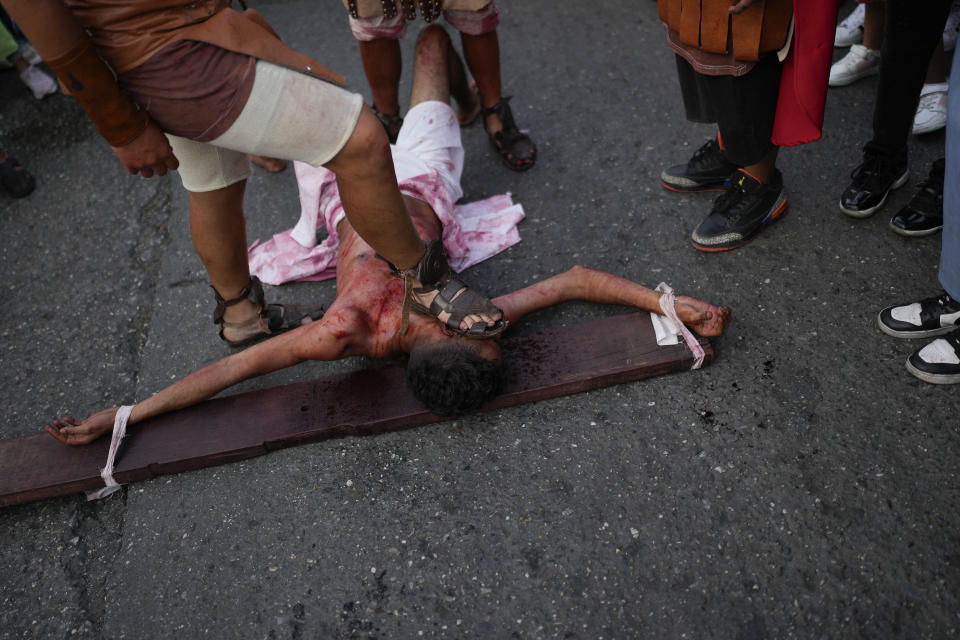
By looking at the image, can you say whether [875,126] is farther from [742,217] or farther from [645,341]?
[645,341]

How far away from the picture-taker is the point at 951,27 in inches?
115

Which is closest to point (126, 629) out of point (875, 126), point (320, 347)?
point (320, 347)

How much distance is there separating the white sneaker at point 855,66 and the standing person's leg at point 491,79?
145cm

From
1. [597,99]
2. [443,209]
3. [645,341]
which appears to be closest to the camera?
[645,341]

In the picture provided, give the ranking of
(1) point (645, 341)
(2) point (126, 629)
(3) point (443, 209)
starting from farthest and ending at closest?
(3) point (443, 209) < (1) point (645, 341) < (2) point (126, 629)

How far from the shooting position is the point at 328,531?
2.05 metres

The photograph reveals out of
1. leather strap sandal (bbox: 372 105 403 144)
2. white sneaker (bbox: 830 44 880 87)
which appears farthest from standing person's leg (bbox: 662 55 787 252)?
leather strap sandal (bbox: 372 105 403 144)

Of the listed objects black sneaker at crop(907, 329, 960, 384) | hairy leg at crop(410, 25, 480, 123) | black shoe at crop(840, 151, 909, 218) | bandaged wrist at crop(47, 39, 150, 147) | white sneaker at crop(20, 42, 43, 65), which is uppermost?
bandaged wrist at crop(47, 39, 150, 147)

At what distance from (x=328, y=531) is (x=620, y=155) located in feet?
6.85

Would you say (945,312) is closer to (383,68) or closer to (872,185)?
(872,185)

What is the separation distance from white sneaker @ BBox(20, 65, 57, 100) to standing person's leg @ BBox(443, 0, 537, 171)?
283cm

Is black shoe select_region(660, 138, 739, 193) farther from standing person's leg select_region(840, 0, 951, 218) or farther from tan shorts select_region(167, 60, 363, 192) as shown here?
tan shorts select_region(167, 60, 363, 192)

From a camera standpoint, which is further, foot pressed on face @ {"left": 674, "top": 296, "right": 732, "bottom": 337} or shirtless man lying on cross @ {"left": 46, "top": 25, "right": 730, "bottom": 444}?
foot pressed on face @ {"left": 674, "top": 296, "right": 732, "bottom": 337}

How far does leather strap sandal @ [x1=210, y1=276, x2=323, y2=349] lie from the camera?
2498 mm
